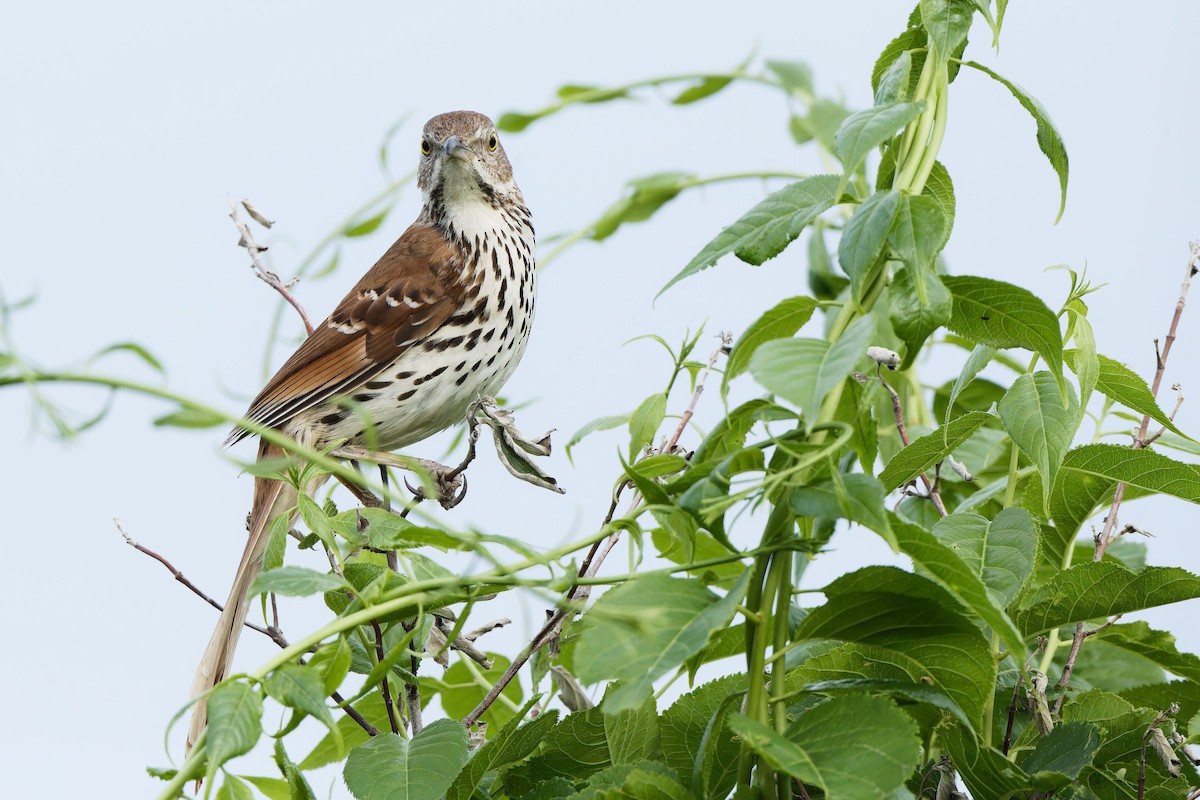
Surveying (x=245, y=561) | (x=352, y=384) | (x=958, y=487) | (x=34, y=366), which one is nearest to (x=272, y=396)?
(x=352, y=384)

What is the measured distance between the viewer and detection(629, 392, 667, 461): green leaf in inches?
45.7

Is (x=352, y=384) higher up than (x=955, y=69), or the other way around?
(x=352, y=384)

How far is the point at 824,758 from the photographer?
0.78m

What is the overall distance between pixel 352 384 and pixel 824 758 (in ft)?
6.03

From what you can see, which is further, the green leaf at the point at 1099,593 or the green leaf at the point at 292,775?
the green leaf at the point at 1099,593

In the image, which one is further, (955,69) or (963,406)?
(963,406)

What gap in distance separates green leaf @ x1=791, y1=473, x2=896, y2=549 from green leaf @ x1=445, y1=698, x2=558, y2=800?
1.12 feet

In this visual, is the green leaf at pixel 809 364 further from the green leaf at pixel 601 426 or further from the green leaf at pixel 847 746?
the green leaf at pixel 601 426

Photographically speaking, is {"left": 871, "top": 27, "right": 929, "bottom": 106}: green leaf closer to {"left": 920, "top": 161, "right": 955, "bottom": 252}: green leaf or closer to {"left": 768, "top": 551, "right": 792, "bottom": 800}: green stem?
{"left": 920, "top": 161, "right": 955, "bottom": 252}: green leaf

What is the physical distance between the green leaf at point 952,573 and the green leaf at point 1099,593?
349 millimetres

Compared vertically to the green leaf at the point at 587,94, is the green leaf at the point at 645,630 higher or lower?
lower

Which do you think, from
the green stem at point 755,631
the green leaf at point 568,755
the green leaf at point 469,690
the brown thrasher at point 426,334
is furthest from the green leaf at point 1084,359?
the brown thrasher at point 426,334

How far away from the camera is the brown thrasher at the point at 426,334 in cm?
246

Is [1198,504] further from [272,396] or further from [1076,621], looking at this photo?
[272,396]
